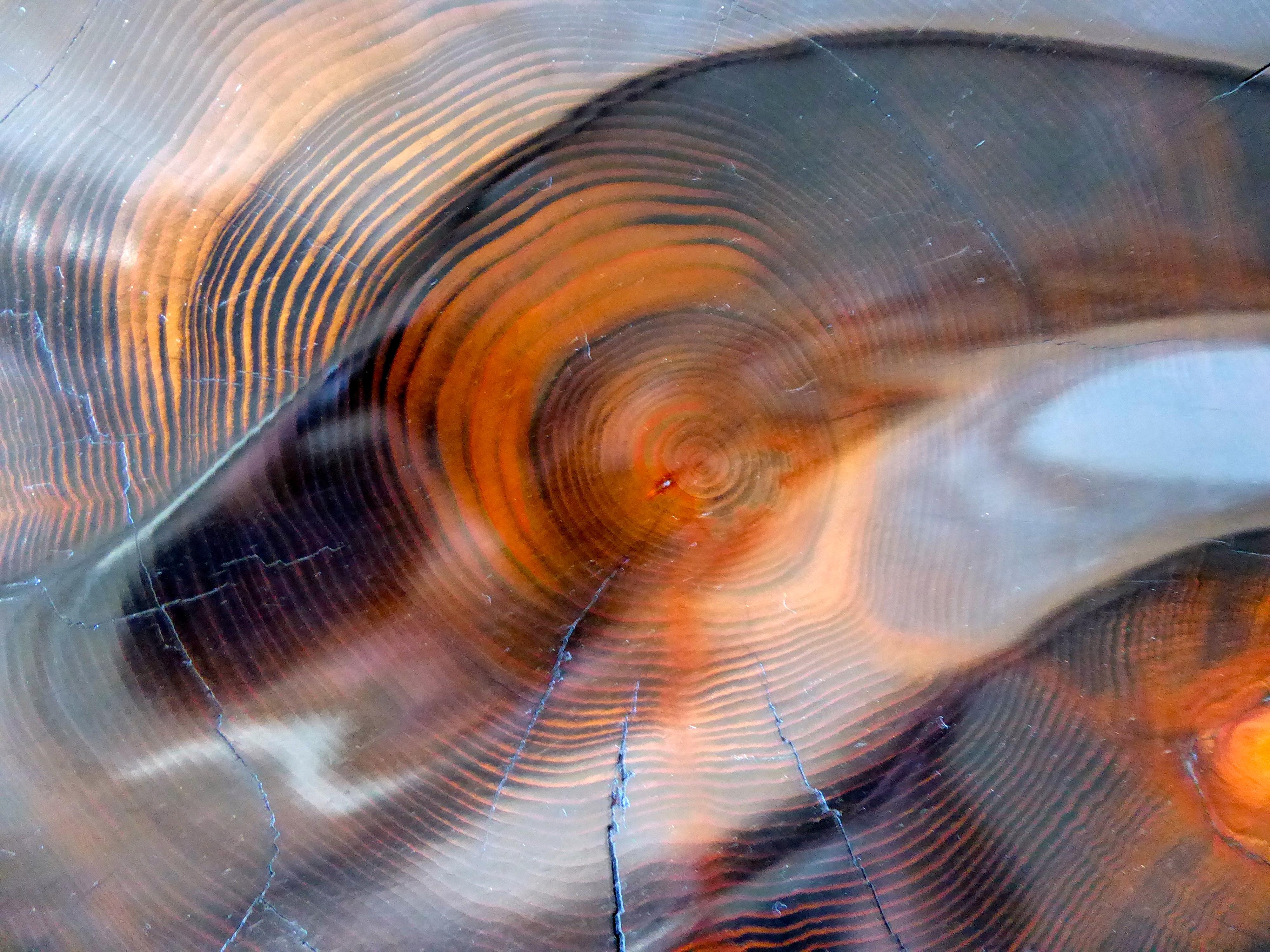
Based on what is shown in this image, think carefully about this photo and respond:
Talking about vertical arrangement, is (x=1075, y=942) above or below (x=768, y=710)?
below

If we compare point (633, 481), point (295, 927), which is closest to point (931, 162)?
point (633, 481)

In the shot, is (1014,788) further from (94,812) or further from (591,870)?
(94,812)

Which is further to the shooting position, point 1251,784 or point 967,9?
point 1251,784

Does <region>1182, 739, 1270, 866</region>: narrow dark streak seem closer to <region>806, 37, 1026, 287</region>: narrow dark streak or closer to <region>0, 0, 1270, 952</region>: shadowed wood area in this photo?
<region>0, 0, 1270, 952</region>: shadowed wood area

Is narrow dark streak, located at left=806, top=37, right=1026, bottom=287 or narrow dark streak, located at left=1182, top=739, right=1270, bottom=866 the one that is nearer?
narrow dark streak, located at left=806, top=37, right=1026, bottom=287

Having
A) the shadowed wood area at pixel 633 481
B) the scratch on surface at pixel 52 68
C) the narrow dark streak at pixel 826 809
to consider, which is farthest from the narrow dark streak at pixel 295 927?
the scratch on surface at pixel 52 68

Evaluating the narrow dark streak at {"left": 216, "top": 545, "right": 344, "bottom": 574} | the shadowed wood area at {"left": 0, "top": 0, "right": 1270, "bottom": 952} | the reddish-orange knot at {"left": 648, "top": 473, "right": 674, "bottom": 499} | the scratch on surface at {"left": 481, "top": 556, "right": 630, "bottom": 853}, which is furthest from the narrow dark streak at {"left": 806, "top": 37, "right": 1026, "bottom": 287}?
the narrow dark streak at {"left": 216, "top": 545, "right": 344, "bottom": 574}

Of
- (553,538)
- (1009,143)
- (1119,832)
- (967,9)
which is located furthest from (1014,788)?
(967,9)

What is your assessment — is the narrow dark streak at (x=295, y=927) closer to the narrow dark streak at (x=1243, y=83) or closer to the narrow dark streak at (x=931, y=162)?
the narrow dark streak at (x=931, y=162)
